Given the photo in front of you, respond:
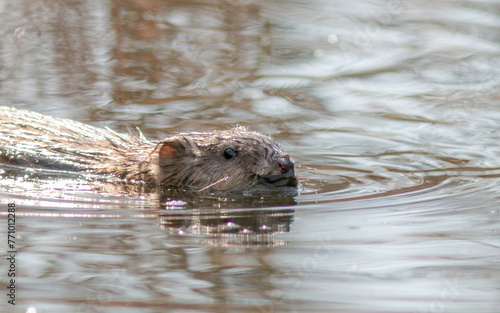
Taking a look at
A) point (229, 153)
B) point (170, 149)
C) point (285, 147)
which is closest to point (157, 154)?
point (170, 149)

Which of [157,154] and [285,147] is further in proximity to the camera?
[285,147]

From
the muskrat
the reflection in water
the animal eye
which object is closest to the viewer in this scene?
the reflection in water

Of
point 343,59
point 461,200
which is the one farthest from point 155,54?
point 461,200

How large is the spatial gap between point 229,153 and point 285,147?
1361mm

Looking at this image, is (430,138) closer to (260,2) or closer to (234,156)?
(234,156)

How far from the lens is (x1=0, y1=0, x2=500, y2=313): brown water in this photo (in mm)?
4934

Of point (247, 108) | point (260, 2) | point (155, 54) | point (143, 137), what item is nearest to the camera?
point (143, 137)

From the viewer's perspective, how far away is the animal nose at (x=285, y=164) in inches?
277

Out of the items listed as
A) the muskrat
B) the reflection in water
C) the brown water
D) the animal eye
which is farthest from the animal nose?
the reflection in water

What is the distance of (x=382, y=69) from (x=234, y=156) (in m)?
4.05

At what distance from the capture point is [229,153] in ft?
24.1

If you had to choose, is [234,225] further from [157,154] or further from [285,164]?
[157,154]

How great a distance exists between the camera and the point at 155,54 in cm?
1158

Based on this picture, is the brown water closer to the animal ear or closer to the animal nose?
the animal nose
